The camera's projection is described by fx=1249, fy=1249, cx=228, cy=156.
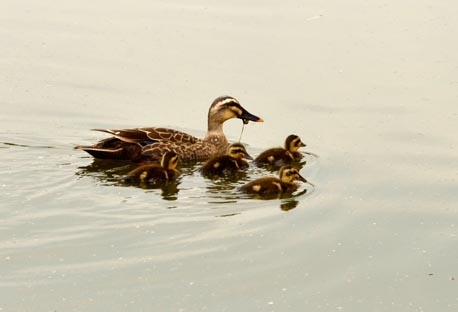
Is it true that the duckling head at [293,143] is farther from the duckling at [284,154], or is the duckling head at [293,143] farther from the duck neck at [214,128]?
the duck neck at [214,128]

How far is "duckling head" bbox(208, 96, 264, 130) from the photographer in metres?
8.92

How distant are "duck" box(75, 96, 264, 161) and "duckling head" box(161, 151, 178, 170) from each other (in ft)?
1.27

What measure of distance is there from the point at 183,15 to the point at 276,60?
146 cm

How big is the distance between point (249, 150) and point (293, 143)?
483 mm

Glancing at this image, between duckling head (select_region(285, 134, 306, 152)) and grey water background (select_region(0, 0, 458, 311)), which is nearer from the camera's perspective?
grey water background (select_region(0, 0, 458, 311))

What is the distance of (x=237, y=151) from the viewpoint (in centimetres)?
838

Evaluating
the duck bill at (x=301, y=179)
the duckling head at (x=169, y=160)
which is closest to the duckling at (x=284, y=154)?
the duck bill at (x=301, y=179)

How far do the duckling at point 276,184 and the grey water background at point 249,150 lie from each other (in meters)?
0.13

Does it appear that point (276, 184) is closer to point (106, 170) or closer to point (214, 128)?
point (106, 170)

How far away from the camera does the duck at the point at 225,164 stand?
8227 mm

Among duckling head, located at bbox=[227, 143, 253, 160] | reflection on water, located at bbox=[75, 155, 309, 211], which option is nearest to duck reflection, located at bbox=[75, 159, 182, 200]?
reflection on water, located at bbox=[75, 155, 309, 211]

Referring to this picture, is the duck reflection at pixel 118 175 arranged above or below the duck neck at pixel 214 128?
below

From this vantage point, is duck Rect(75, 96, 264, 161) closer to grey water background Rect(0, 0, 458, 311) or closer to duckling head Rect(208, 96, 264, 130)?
duckling head Rect(208, 96, 264, 130)

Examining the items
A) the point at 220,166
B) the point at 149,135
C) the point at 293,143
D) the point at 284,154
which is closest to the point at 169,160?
the point at 220,166
